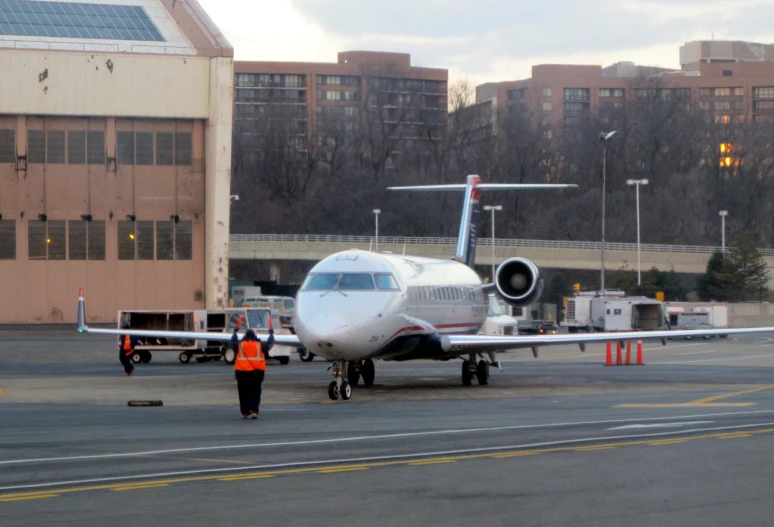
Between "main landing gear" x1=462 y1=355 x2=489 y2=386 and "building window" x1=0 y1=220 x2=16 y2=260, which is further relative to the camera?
"building window" x1=0 y1=220 x2=16 y2=260

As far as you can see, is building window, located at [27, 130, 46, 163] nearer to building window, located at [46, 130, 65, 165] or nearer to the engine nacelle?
building window, located at [46, 130, 65, 165]

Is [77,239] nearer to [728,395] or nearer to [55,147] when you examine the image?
[55,147]

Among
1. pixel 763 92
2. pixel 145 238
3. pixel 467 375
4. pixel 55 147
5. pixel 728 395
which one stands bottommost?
pixel 728 395

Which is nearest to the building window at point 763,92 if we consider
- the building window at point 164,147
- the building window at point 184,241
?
the building window at point 184,241

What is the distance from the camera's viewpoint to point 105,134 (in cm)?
5056

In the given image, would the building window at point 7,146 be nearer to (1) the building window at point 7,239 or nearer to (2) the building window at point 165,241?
(1) the building window at point 7,239

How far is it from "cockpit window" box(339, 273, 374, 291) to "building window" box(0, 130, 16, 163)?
31.0 meters

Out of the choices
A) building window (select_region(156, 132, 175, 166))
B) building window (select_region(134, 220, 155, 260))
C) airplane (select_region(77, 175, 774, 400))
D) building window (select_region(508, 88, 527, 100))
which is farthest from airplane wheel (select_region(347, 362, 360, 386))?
building window (select_region(508, 88, 527, 100))

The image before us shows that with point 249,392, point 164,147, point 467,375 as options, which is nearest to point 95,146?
point 164,147

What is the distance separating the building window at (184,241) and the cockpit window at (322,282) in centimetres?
2937

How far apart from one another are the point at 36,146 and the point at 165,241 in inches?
261

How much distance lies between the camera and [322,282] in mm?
23266

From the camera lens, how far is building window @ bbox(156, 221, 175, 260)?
51875 millimetres

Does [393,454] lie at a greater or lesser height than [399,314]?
lesser
